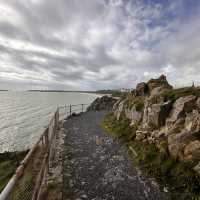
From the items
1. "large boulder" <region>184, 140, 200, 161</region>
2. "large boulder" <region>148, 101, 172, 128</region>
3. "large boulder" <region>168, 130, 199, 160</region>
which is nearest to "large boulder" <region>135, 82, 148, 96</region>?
"large boulder" <region>148, 101, 172, 128</region>

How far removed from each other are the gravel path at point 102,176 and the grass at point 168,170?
437 mm

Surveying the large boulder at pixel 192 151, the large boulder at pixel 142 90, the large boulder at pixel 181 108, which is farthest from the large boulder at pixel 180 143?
the large boulder at pixel 142 90

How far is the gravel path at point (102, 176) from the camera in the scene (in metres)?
5.90

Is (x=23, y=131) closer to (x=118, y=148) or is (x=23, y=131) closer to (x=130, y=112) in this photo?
(x=130, y=112)

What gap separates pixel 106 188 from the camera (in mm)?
6262

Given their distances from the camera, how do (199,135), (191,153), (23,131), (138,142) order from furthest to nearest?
(23,131) → (138,142) → (199,135) → (191,153)

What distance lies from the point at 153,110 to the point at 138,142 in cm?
221

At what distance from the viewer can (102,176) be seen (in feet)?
23.2

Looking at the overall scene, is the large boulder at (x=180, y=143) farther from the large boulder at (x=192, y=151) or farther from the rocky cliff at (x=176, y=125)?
the large boulder at (x=192, y=151)

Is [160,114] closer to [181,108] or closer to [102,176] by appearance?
[181,108]

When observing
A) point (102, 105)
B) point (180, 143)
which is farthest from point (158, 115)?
point (102, 105)

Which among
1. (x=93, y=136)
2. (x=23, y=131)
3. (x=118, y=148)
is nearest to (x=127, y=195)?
(x=118, y=148)

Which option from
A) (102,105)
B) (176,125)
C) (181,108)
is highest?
(181,108)

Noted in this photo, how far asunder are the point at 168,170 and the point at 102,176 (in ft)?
9.03
